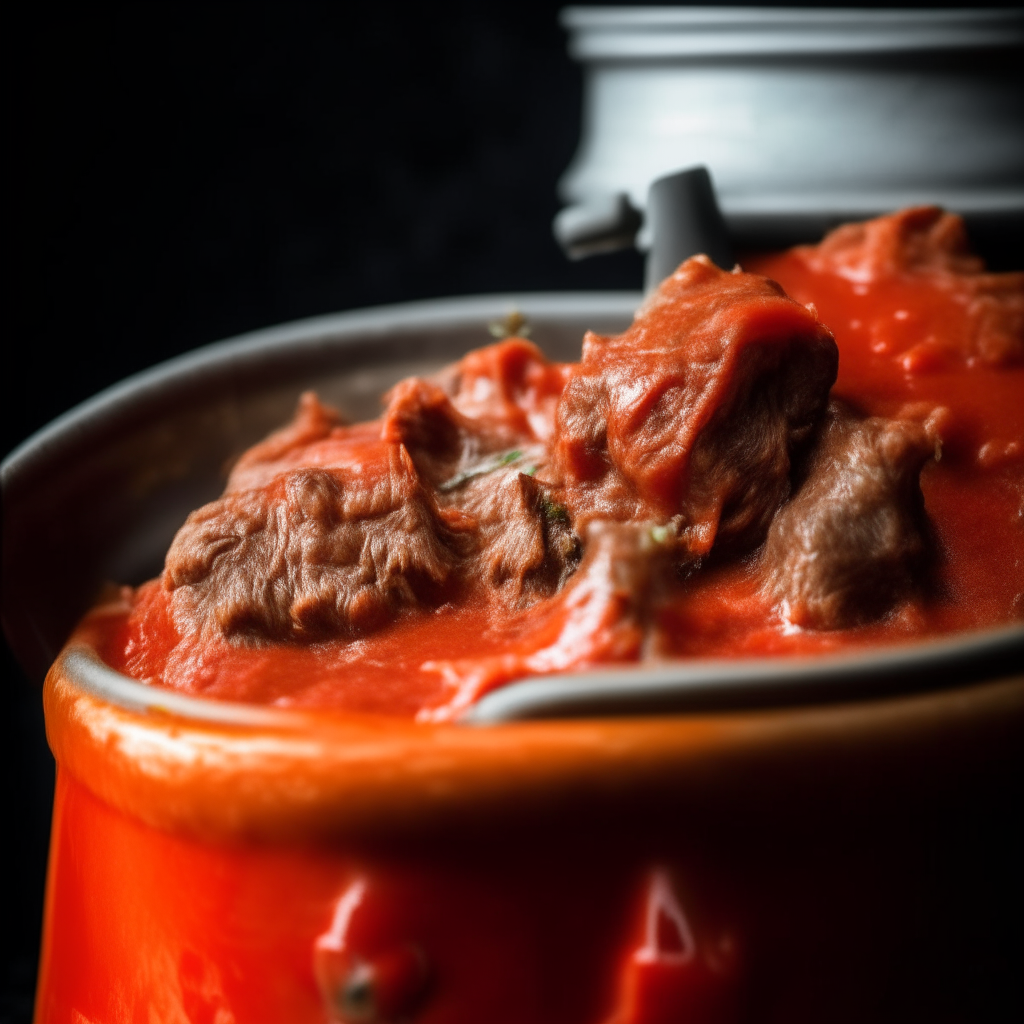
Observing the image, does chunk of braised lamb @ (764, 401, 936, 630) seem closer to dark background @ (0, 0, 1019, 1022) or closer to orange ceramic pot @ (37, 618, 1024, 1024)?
orange ceramic pot @ (37, 618, 1024, 1024)

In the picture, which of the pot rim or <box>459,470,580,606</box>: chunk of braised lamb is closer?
<box>459,470,580,606</box>: chunk of braised lamb

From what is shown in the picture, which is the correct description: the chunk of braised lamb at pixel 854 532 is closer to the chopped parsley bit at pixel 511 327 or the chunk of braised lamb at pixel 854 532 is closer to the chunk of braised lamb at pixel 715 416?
the chunk of braised lamb at pixel 715 416

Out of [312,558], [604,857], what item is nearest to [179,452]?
[312,558]

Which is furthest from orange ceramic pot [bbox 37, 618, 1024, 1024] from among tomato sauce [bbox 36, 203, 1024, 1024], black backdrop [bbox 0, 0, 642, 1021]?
black backdrop [bbox 0, 0, 642, 1021]

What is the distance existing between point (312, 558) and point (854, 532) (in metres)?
0.39

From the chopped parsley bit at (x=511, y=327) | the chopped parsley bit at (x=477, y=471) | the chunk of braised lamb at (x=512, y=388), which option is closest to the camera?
the chopped parsley bit at (x=477, y=471)

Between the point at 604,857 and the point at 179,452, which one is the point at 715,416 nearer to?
the point at 604,857

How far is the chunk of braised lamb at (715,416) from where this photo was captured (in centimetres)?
90

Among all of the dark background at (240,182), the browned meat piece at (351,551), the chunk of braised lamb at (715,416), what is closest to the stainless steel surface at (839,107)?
the chunk of braised lamb at (715,416)

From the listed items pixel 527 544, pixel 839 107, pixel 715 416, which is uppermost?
pixel 839 107

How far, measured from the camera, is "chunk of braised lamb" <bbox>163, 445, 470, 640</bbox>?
95cm

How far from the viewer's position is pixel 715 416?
903 millimetres

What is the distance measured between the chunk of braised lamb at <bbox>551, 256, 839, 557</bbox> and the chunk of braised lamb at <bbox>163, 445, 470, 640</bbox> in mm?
130

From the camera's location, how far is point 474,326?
61.3 inches
